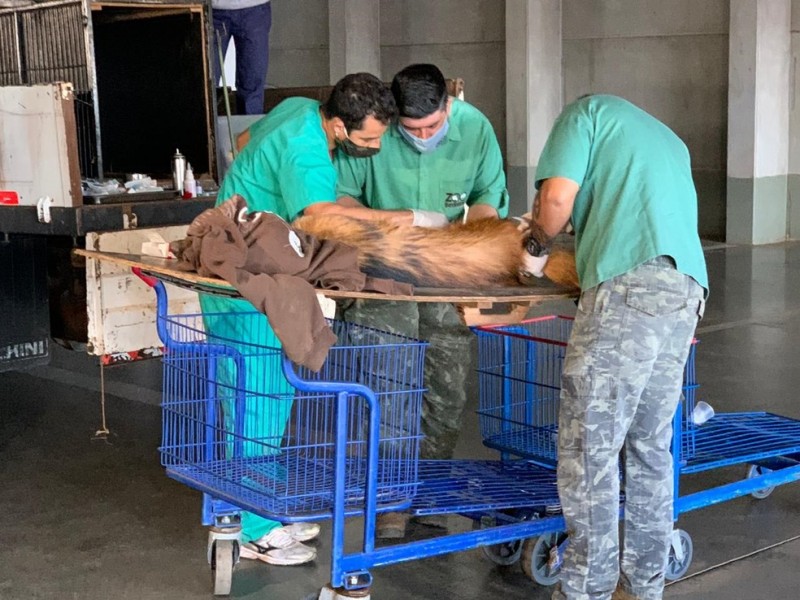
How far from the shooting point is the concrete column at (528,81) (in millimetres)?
13523

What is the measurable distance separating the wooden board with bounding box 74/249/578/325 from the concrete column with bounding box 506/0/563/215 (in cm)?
1018

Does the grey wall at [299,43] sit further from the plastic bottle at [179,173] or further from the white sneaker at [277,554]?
the white sneaker at [277,554]

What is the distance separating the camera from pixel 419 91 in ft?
12.3

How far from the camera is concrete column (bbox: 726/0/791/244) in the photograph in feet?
38.5

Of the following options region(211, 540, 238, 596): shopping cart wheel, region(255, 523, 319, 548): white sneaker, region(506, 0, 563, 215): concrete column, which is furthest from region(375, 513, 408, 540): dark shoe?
region(506, 0, 563, 215): concrete column

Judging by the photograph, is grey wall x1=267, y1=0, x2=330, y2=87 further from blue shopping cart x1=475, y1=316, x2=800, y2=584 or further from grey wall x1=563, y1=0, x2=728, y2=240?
blue shopping cart x1=475, y1=316, x2=800, y2=584

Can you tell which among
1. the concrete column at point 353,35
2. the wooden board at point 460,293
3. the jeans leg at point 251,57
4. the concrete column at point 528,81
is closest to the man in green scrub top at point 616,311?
the wooden board at point 460,293

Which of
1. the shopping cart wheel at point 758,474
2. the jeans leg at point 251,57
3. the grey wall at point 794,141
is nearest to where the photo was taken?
the shopping cart wheel at point 758,474

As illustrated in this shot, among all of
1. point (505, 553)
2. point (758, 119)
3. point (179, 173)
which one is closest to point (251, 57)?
point (179, 173)

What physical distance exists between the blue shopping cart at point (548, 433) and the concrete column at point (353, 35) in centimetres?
1138

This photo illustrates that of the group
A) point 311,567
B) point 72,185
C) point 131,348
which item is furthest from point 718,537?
point 72,185

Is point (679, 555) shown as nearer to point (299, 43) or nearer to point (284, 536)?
point (284, 536)

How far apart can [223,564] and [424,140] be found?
1616 mm

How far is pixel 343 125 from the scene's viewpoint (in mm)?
3551
